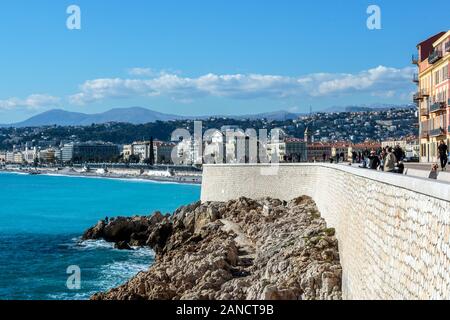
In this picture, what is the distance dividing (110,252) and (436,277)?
34672mm

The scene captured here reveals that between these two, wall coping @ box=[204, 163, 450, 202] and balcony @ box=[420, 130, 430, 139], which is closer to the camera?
wall coping @ box=[204, 163, 450, 202]

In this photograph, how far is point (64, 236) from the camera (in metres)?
53.0

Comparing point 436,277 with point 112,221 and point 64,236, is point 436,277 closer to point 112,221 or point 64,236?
point 112,221

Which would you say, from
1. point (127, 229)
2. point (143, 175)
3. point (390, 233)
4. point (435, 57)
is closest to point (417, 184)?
point (390, 233)

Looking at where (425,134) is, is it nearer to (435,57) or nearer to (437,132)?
(437,132)

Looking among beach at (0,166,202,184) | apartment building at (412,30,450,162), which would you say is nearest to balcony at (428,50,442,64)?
apartment building at (412,30,450,162)

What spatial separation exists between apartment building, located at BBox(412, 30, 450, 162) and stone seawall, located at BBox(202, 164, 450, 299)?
679 inches

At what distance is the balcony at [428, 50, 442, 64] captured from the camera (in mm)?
40125

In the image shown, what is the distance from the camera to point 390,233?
11484mm

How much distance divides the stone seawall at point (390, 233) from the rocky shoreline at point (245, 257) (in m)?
0.85

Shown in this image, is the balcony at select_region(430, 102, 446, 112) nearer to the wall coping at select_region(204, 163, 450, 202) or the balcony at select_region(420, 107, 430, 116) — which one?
the balcony at select_region(420, 107, 430, 116)

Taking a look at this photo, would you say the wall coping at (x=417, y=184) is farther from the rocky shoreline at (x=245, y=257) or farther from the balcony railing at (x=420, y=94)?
the balcony railing at (x=420, y=94)

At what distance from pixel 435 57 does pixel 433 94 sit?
9.61ft
